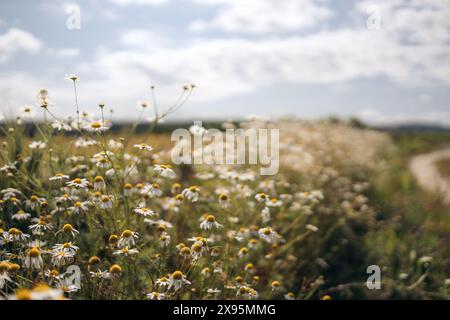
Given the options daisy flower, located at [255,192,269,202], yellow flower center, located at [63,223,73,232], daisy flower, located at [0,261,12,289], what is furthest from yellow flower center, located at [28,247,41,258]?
daisy flower, located at [255,192,269,202]

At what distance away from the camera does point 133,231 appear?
2559mm

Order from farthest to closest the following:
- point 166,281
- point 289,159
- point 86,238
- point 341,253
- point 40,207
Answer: point 289,159 < point 341,253 < point 86,238 < point 40,207 < point 166,281

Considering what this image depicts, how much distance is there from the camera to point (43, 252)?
2.14 meters

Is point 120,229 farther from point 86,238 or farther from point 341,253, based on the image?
point 341,253

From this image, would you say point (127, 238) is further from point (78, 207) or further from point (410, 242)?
point (410, 242)

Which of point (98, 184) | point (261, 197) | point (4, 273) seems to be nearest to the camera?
point (4, 273)

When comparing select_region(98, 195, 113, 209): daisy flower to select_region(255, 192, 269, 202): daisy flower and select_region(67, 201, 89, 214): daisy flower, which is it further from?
select_region(255, 192, 269, 202): daisy flower

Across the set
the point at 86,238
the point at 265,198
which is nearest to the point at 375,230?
the point at 265,198

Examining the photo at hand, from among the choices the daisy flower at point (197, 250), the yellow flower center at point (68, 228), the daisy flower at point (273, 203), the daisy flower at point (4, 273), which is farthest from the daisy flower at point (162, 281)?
the daisy flower at point (273, 203)

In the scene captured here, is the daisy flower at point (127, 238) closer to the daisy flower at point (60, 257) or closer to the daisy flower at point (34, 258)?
the daisy flower at point (60, 257)

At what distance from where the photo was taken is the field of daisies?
2271 millimetres

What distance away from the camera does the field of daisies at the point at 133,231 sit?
7.45 feet

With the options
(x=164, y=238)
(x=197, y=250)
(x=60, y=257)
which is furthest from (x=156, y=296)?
(x=60, y=257)

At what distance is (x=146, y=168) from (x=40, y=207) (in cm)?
143
